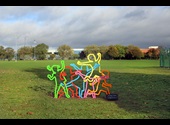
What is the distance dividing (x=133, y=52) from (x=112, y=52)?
8.82m

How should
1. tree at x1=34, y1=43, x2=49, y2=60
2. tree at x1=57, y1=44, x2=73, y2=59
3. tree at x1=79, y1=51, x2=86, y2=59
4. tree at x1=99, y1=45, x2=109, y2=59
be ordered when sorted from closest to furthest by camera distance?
tree at x1=99, y1=45, x2=109, y2=59
tree at x1=79, y1=51, x2=86, y2=59
tree at x1=57, y1=44, x2=73, y2=59
tree at x1=34, y1=43, x2=49, y2=60

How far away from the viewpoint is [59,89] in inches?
482

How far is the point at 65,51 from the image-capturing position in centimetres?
13112

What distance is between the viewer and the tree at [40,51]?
130500 mm

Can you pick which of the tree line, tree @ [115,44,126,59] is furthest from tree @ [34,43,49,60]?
tree @ [115,44,126,59]

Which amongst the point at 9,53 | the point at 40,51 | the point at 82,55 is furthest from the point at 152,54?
the point at 9,53

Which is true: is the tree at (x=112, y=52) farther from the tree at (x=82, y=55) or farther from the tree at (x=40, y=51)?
the tree at (x=40, y=51)

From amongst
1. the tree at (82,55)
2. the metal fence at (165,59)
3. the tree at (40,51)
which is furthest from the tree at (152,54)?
the metal fence at (165,59)

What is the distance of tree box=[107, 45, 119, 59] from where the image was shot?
A: 361 feet

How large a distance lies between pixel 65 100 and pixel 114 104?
7.02ft

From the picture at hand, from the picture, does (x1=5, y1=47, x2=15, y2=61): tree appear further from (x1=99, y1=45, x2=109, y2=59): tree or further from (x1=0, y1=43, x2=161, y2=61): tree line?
(x1=99, y1=45, x2=109, y2=59): tree
